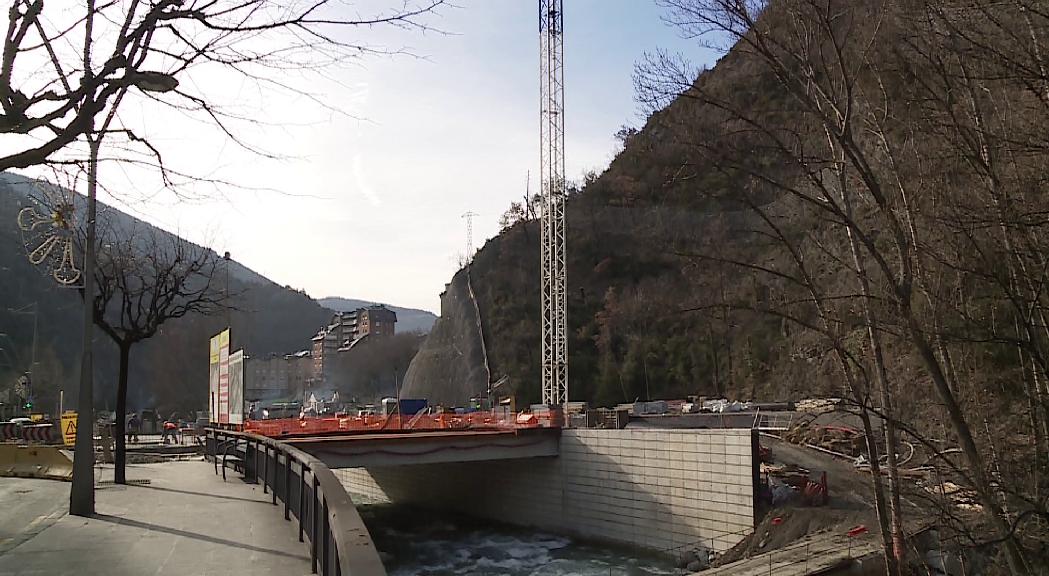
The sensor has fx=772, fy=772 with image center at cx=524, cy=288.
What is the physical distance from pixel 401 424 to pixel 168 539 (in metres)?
20.8

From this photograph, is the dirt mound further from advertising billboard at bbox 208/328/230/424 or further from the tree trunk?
the tree trunk

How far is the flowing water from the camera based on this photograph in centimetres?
2394

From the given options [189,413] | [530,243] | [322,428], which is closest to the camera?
[322,428]

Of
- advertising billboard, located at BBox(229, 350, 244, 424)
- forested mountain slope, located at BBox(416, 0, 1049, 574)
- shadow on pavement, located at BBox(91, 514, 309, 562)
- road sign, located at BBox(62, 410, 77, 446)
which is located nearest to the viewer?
forested mountain slope, located at BBox(416, 0, 1049, 574)

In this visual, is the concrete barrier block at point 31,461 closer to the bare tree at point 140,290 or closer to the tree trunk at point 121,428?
the bare tree at point 140,290

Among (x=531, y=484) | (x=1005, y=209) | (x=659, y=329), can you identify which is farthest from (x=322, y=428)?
(x=659, y=329)

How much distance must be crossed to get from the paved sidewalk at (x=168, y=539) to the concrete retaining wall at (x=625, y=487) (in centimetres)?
1450

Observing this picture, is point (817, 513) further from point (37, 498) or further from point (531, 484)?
point (37, 498)

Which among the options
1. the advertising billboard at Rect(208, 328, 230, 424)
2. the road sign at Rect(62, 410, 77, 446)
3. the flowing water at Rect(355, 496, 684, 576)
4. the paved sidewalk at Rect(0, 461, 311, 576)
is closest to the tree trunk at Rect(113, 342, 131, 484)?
the paved sidewalk at Rect(0, 461, 311, 576)

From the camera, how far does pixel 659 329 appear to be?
6600 cm

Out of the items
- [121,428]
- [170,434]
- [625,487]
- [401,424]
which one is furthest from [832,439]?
[170,434]

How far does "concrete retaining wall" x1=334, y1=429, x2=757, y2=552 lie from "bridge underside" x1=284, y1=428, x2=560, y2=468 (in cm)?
130

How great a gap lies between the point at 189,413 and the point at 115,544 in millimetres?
104406

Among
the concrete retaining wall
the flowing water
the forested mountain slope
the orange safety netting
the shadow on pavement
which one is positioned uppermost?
the forested mountain slope
